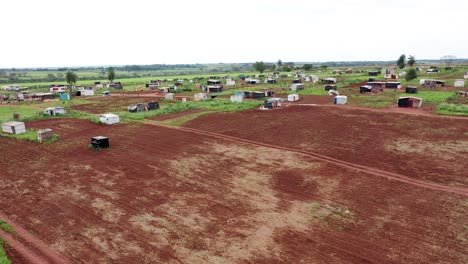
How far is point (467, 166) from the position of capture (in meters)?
26.9

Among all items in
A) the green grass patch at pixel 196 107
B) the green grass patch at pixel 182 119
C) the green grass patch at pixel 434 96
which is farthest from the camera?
the green grass patch at pixel 434 96

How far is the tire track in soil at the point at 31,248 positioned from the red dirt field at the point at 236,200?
0.43m

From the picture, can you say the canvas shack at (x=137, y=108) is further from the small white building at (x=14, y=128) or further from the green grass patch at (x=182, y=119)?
the small white building at (x=14, y=128)

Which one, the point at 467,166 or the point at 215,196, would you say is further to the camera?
the point at 467,166

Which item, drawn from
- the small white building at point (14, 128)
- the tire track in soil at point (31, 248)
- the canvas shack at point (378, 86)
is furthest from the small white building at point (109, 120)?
the canvas shack at point (378, 86)

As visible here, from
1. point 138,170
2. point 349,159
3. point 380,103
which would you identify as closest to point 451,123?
point 380,103

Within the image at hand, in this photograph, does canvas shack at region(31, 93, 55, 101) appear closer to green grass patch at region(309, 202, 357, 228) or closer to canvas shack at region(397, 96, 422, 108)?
canvas shack at region(397, 96, 422, 108)

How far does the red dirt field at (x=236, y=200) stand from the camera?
16.5 m

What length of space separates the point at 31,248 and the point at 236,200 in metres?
12.3

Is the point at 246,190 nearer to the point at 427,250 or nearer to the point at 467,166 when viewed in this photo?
the point at 427,250

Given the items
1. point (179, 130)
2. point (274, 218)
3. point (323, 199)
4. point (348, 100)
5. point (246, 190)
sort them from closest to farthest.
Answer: point (274, 218), point (323, 199), point (246, 190), point (179, 130), point (348, 100)

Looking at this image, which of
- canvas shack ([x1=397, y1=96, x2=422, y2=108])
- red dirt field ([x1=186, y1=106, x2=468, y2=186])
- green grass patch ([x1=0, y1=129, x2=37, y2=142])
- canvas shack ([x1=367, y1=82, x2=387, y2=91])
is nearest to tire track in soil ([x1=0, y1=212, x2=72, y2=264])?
red dirt field ([x1=186, y1=106, x2=468, y2=186])

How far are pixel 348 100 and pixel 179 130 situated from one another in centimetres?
3669

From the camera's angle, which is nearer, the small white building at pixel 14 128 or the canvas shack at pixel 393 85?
the small white building at pixel 14 128
